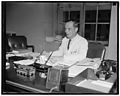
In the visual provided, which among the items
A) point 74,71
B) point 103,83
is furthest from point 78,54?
point 103,83

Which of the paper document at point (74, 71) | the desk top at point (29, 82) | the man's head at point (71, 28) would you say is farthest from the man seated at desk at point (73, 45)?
the desk top at point (29, 82)

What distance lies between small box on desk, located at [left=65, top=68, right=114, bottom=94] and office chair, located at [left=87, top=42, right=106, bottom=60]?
2.22 ft

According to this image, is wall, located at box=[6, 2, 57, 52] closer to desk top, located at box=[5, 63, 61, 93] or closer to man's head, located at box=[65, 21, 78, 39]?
man's head, located at box=[65, 21, 78, 39]

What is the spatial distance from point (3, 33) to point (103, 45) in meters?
1.06

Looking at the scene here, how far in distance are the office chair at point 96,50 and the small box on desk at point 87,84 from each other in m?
0.68

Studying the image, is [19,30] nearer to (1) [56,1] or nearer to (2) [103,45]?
(1) [56,1]

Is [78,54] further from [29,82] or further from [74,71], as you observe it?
[29,82]

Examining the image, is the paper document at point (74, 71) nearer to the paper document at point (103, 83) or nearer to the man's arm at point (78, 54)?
the paper document at point (103, 83)

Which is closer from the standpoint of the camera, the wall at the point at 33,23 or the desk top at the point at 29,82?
the desk top at the point at 29,82

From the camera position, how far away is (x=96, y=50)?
1.49 meters

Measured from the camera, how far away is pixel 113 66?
92 cm

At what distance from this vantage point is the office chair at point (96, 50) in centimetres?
145

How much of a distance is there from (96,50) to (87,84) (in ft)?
2.68

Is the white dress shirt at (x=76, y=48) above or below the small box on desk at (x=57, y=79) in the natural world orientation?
above
